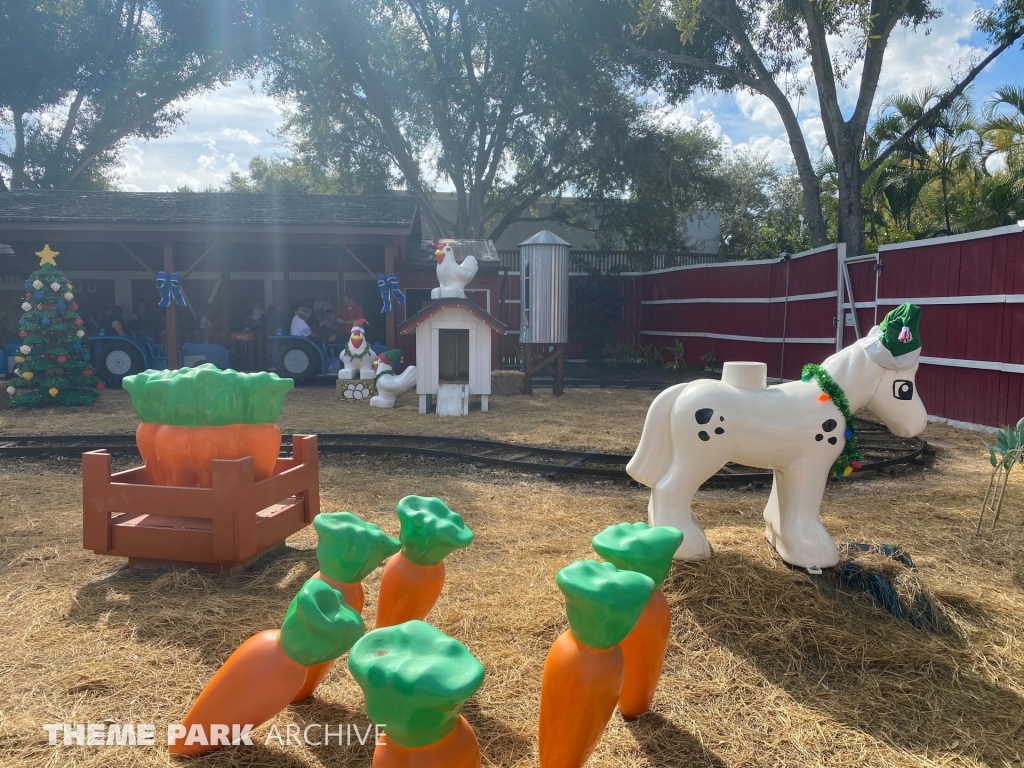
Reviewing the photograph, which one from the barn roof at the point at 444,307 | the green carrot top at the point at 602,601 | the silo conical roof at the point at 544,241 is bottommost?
the green carrot top at the point at 602,601

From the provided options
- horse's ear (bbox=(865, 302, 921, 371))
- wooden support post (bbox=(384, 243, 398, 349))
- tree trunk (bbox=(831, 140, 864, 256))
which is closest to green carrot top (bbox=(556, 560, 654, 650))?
horse's ear (bbox=(865, 302, 921, 371))

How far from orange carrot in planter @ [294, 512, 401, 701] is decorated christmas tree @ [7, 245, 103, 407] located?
9.16 metres

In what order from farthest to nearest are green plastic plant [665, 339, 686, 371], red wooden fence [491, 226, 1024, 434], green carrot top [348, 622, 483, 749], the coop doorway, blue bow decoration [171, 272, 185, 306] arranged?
green plastic plant [665, 339, 686, 371] < blue bow decoration [171, 272, 185, 306] < the coop doorway < red wooden fence [491, 226, 1024, 434] < green carrot top [348, 622, 483, 749]

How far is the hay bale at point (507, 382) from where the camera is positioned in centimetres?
1135

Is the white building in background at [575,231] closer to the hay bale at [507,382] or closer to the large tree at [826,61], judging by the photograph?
the large tree at [826,61]

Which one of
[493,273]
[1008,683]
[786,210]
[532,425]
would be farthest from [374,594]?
[786,210]

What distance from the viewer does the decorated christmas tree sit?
31.2 ft

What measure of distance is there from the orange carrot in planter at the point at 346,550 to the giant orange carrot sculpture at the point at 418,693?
0.58 m

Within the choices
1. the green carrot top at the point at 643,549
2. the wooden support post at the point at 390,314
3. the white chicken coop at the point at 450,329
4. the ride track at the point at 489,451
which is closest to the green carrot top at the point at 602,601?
the green carrot top at the point at 643,549

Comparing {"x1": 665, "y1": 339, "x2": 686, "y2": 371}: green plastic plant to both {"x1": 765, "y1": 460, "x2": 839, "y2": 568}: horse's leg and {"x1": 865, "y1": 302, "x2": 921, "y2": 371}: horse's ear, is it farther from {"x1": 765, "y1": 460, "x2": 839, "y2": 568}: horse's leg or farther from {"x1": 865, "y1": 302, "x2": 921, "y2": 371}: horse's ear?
{"x1": 765, "y1": 460, "x2": 839, "y2": 568}: horse's leg

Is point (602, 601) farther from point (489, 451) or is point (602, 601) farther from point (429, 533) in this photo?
point (489, 451)

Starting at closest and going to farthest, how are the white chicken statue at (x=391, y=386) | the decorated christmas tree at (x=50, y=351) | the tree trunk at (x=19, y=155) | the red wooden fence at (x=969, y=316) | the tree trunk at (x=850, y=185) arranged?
the red wooden fence at (x=969, y=316) < the decorated christmas tree at (x=50, y=351) < the white chicken statue at (x=391, y=386) < the tree trunk at (x=850, y=185) < the tree trunk at (x=19, y=155)

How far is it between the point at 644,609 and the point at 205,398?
8.49ft

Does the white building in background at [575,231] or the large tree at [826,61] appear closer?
the large tree at [826,61]
